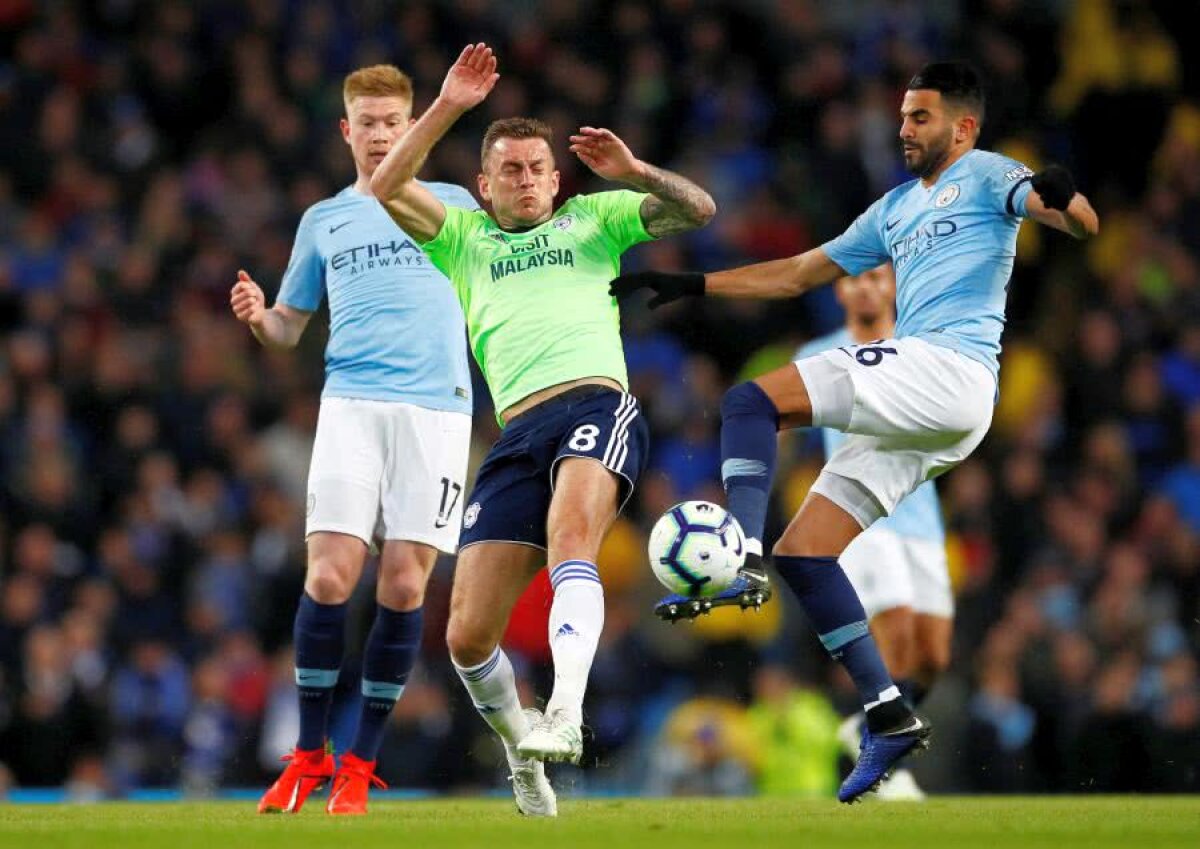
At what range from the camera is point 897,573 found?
1041 centimetres

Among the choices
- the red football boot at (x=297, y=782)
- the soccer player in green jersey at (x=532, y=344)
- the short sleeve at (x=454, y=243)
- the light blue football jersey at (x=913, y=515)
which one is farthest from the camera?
the light blue football jersey at (x=913, y=515)

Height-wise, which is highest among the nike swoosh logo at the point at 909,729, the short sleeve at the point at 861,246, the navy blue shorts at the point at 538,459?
the short sleeve at the point at 861,246

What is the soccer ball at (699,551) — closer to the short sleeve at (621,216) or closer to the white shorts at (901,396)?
the white shorts at (901,396)

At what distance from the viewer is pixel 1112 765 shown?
39.1ft

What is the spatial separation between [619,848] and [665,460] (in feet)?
27.4

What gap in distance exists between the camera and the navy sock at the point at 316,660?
873 cm

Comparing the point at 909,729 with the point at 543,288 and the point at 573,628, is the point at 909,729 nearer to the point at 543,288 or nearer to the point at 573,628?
the point at 573,628

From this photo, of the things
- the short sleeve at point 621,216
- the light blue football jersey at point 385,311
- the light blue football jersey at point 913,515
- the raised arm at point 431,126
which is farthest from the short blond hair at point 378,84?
the light blue football jersey at point 913,515

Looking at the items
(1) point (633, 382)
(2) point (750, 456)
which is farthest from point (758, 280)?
(1) point (633, 382)

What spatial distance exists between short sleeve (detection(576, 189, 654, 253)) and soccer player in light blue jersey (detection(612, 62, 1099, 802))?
0.20m

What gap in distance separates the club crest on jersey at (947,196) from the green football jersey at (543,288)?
1141 mm

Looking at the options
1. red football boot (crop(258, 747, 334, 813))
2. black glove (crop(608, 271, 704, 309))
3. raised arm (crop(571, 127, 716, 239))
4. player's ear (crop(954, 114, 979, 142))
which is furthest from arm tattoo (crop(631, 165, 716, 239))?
red football boot (crop(258, 747, 334, 813))

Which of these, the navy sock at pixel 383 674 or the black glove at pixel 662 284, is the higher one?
the black glove at pixel 662 284

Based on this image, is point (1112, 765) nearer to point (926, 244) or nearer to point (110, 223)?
point (926, 244)
